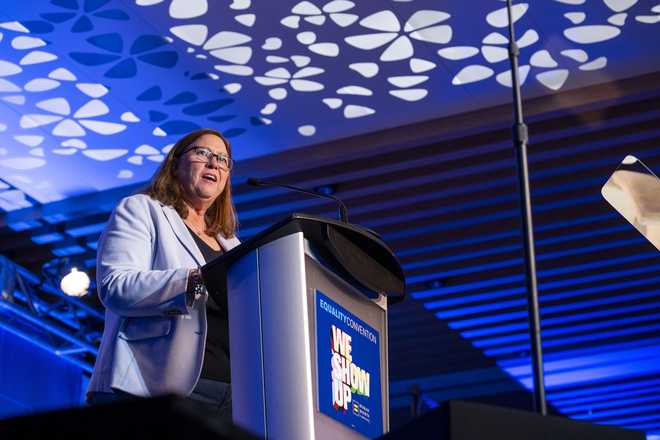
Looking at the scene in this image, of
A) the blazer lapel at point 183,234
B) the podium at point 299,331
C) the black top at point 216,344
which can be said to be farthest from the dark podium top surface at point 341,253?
the blazer lapel at point 183,234

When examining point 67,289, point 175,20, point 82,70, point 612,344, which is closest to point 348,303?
point 175,20

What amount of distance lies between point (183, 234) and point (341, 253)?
0.45 meters

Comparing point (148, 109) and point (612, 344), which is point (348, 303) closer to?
point (148, 109)

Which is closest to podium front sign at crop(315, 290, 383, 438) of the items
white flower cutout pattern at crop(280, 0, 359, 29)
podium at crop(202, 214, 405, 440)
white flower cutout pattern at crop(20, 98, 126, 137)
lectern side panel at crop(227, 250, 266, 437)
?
podium at crop(202, 214, 405, 440)

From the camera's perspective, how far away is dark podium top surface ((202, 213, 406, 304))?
196 cm

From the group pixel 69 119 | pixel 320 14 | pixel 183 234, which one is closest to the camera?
pixel 183 234

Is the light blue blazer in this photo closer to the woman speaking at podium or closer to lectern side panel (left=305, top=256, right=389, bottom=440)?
the woman speaking at podium

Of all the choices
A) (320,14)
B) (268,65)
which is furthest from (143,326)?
(268,65)

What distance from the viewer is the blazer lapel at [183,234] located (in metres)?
2.31

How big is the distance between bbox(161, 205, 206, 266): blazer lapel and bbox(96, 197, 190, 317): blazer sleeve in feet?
0.15

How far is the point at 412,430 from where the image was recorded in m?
1.39

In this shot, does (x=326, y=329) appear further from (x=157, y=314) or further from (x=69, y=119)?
(x=69, y=119)

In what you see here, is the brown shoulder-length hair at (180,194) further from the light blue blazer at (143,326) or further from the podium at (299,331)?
the podium at (299,331)

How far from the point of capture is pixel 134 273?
7.00ft
